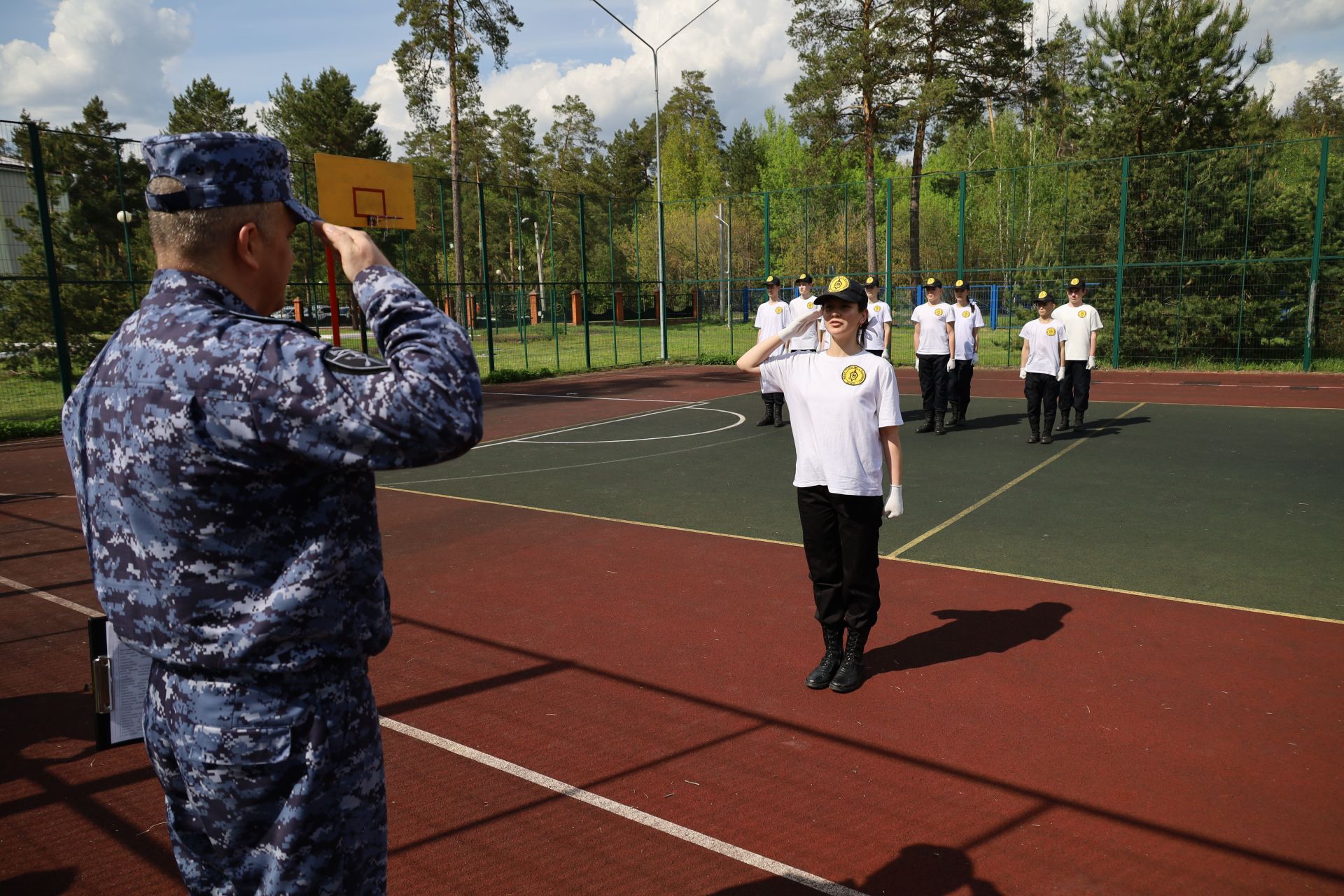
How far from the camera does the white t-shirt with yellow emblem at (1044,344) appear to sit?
12.8 m

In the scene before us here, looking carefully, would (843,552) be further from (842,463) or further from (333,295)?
(333,295)

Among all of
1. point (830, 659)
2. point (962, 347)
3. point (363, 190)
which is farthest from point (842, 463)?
point (363, 190)

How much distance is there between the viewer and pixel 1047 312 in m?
12.8

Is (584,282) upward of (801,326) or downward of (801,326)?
upward

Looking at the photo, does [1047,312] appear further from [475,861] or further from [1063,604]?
[475,861]

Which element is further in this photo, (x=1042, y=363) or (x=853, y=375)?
(x=1042, y=363)

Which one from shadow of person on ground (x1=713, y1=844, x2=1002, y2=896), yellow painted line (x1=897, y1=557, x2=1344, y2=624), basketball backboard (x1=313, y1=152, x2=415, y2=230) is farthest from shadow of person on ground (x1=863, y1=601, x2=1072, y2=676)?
basketball backboard (x1=313, y1=152, x2=415, y2=230)

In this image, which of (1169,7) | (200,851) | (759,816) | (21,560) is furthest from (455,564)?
(1169,7)

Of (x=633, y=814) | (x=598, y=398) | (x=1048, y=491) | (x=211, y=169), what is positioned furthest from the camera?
(x=598, y=398)

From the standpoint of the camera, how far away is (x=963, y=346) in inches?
552

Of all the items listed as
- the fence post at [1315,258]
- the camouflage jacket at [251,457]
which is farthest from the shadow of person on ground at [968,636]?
the fence post at [1315,258]

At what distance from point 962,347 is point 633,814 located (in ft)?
37.6

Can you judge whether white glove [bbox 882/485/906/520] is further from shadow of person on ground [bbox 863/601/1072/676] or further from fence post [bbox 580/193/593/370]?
fence post [bbox 580/193/593/370]

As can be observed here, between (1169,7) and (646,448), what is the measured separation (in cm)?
2120
